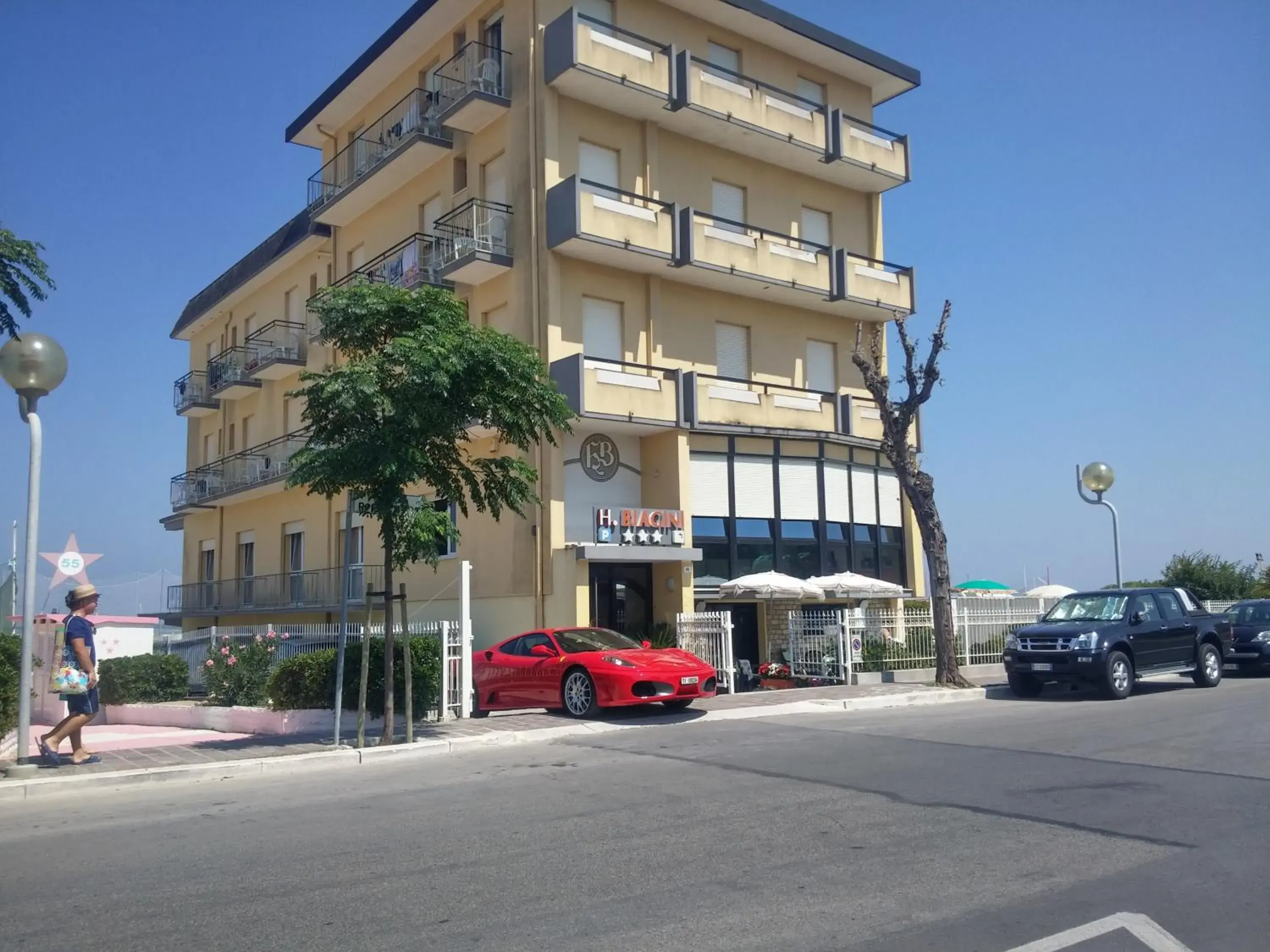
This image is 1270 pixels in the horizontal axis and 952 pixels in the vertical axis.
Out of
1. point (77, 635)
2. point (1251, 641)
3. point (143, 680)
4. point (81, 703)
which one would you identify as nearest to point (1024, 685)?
point (1251, 641)

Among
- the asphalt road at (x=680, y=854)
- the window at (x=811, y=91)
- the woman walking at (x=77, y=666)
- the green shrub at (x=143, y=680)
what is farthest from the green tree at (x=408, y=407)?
the window at (x=811, y=91)

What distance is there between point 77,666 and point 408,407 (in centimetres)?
430

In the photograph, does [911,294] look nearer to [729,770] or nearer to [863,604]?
[863,604]

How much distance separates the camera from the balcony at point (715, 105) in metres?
22.3

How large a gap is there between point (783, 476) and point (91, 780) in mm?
17325

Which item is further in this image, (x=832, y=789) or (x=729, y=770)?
(x=729, y=770)

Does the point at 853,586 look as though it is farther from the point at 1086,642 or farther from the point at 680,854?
the point at 680,854

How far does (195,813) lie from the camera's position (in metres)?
8.98

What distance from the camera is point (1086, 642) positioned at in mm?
17031

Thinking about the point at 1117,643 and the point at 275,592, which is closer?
the point at 1117,643

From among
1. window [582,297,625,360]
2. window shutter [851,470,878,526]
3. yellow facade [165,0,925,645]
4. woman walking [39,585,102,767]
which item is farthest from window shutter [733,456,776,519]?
woman walking [39,585,102,767]

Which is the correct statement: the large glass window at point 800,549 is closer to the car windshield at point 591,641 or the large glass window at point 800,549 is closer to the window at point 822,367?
the window at point 822,367

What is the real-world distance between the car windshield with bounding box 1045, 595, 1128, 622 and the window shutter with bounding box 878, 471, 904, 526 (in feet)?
28.5

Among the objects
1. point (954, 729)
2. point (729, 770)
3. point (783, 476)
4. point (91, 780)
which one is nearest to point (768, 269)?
point (783, 476)
